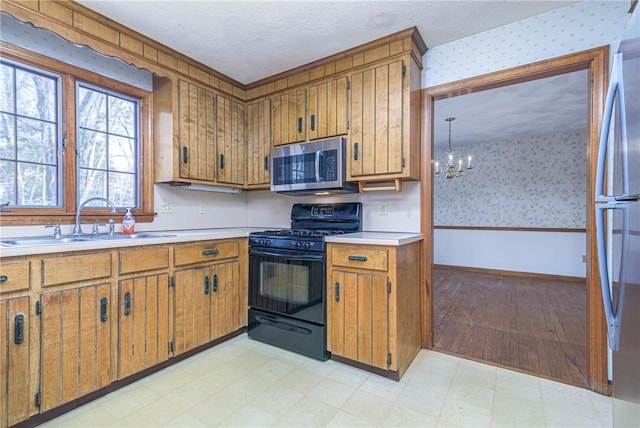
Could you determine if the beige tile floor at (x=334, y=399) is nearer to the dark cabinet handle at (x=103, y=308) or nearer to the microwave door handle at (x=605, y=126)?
the dark cabinet handle at (x=103, y=308)

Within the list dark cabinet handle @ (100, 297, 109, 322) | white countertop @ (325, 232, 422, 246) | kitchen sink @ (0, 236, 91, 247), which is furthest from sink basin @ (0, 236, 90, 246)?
white countertop @ (325, 232, 422, 246)

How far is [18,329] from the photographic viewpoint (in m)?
1.40

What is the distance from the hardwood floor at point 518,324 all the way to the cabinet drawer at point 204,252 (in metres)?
1.86

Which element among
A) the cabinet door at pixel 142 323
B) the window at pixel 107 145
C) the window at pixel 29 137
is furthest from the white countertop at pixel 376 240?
the window at pixel 29 137

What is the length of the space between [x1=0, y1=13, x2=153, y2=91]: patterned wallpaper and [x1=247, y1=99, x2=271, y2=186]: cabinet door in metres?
0.90

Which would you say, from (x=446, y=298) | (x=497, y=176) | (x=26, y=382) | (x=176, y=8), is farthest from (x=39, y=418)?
(x=497, y=176)

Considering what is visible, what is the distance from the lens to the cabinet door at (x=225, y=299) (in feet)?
7.61

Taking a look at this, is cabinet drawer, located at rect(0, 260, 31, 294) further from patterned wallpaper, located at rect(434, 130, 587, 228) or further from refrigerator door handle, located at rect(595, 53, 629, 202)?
patterned wallpaper, located at rect(434, 130, 587, 228)

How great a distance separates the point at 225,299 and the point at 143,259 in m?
0.76

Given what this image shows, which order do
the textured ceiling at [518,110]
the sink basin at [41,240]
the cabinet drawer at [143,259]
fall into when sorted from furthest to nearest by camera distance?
the textured ceiling at [518,110] → the cabinet drawer at [143,259] → the sink basin at [41,240]

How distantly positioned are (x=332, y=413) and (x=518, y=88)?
3.41 m

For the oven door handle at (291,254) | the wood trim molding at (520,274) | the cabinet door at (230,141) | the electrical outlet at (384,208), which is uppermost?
the cabinet door at (230,141)

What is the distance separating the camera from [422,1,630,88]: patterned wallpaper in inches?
70.6

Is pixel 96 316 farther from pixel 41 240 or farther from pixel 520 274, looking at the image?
pixel 520 274
